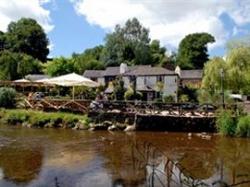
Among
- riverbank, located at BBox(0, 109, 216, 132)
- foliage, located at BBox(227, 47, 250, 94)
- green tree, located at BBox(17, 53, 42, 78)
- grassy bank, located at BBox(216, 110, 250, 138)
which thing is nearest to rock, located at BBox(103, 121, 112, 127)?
riverbank, located at BBox(0, 109, 216, 132)

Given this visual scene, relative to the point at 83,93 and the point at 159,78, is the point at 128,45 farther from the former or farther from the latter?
the point at 83,93

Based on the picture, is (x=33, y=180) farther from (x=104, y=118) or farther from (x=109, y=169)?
(x=104, y=118)

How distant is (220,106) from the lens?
109ft

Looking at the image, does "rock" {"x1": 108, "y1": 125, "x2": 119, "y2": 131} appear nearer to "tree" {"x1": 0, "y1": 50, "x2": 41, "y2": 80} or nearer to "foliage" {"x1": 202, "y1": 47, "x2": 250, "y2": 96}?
"foliage" {"x1": 202, "y1": 47, "x2": 250, "y2": 96}

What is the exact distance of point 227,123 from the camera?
99.5 ft

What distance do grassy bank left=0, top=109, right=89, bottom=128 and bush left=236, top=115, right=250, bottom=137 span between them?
10665mm

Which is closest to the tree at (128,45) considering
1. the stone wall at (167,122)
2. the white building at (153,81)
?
the white building at (153,81)

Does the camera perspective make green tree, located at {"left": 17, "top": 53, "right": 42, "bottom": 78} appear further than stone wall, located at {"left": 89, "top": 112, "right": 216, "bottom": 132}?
Yes

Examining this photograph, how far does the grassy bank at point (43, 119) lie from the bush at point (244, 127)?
10665mm

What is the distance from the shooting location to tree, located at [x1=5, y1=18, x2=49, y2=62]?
91.2 metres

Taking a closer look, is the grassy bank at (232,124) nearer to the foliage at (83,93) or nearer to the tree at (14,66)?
the foliage at (83,93)

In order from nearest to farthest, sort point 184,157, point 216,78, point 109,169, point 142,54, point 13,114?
point 109,169 → point 184,157 → point 13,114 → point 216,78 → point 142,54

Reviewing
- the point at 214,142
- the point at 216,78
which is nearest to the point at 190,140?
the point at 214,142

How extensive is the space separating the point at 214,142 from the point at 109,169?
1052 cm
